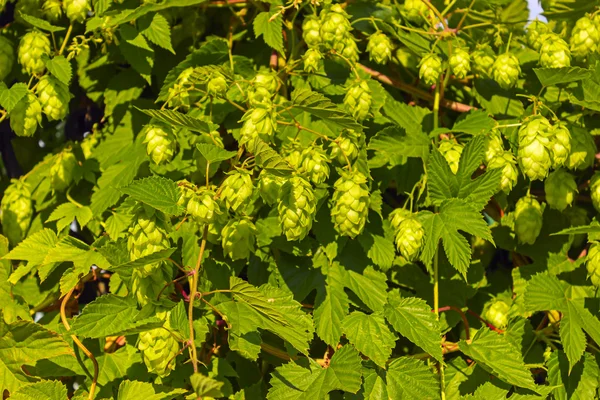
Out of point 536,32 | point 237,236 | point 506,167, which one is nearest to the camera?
point 237,236

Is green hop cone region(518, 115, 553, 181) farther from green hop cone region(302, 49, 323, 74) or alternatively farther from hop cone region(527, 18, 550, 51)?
green hop cone region(302, 49, 323, 74)

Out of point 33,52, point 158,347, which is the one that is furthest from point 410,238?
point 33,52

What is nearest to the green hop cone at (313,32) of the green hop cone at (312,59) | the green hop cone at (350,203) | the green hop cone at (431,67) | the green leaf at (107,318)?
the green hop cone at (312,59)

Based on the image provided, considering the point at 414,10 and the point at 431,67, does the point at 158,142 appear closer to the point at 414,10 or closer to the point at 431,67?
the point at 431,67

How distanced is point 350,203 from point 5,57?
5.31ft

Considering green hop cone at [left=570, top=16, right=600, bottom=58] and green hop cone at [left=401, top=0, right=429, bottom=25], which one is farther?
green hop cone at [left=401, top=0, right=429, bottom=25]

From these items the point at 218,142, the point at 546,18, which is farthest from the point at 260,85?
the point at 546,18

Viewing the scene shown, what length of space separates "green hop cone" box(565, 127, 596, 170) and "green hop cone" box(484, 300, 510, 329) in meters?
0.57

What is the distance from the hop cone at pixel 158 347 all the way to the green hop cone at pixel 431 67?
1.31 m

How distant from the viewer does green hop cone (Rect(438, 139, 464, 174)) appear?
2.64m

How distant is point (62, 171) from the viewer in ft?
9.61

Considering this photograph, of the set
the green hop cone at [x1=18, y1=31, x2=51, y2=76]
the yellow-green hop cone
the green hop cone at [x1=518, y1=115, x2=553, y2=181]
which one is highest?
the green hop cone at [x1=18, y1=31, x2=51, y2=76]

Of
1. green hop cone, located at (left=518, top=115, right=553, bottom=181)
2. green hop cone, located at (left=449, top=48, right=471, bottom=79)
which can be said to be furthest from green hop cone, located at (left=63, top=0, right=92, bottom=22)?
green hop cone, located at (left=518, top=115, right=553, bottom=181)

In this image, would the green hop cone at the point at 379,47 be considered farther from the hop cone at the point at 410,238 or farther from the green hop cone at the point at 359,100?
the hop cone at the point at 410,238
